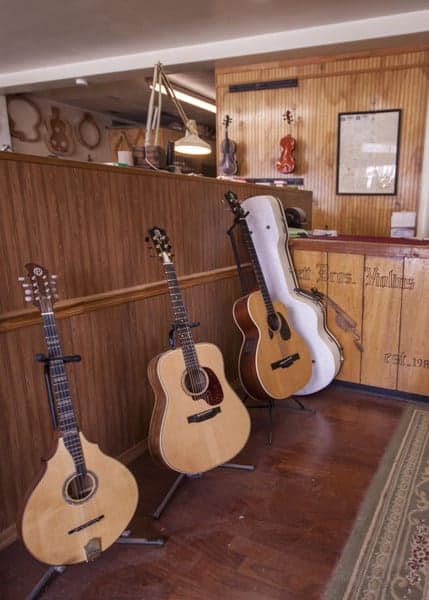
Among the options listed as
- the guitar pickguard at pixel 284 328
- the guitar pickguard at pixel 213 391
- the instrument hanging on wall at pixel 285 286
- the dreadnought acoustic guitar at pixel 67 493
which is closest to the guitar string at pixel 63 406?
the dreadnought acoustic guitar at pixel 67 493

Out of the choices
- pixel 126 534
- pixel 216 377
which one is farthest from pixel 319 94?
pixel 126 534

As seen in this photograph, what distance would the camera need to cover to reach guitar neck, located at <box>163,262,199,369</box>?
1766mm

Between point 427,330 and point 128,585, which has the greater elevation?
point 427,330

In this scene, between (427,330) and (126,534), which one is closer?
(126,534)

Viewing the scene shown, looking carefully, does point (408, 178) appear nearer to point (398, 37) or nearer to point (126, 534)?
point (398, 37)

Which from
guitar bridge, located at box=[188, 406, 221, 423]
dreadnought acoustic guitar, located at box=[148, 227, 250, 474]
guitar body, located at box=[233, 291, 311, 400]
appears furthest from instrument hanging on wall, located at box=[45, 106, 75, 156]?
guitar bridge, located at box=[188, 406, 221, 423]

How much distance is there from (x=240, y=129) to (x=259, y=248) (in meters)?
3.57

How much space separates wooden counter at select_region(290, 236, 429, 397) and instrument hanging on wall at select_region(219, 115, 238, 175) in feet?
9.94

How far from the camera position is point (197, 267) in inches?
95.0

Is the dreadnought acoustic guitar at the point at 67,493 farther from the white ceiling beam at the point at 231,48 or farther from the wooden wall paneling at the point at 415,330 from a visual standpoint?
the white ceiling beam at the point at 231,48

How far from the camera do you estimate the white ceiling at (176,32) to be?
3.97 meters

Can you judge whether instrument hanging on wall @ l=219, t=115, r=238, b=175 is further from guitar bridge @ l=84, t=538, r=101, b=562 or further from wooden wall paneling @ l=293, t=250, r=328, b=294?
guitar bridge @ l=84, t=538, r=101, b=562

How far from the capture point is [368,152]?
4.94 m

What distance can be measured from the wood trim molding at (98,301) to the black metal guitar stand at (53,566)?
0.19 metres
